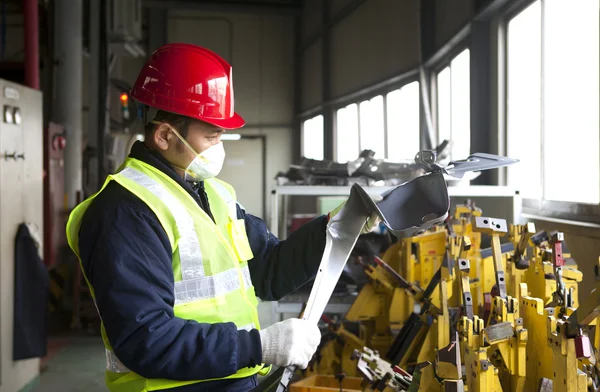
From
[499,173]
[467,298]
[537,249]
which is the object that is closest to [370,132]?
[499,173]

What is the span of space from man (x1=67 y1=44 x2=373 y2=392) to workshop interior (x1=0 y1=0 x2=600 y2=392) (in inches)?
7.4

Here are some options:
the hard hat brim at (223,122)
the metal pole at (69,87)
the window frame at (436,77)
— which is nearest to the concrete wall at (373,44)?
the window frame at (436,77)

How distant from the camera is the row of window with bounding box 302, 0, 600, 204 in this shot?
365 centimetres

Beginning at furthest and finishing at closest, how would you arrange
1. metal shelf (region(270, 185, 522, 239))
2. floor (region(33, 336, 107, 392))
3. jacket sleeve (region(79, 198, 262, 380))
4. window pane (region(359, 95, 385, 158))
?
window pane (region(359, 95, 385, 158)) → floor (region(33, 336, 107, 392)) → metal shelf (region(270, 185, 522, 239)) → jacket sleeve (region(79, 198, 262, 380))

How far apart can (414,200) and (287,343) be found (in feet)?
2.04

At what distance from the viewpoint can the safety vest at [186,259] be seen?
1.55 metres

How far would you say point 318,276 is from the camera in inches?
67.6

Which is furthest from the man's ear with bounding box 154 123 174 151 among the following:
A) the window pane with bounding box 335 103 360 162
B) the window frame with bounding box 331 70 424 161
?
the window pane with bounding box 335 103 360 162

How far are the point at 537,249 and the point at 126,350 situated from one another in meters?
2.04

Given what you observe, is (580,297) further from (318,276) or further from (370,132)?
(370,132)

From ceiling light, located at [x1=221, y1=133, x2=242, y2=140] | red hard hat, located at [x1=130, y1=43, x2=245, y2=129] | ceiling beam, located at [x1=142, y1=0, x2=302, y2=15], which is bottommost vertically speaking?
red hard hat, located at [x1=130, y1=43, x2=245, y2=129]

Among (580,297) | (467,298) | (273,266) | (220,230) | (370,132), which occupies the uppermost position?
(370,132)

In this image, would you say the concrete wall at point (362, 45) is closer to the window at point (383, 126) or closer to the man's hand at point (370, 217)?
the window at point (383, 126)

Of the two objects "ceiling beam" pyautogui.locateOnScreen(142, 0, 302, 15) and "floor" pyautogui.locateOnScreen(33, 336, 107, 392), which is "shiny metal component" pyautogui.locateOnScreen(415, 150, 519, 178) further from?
"ceiling beam" pyautogui.locateOnScreen(142, 0, 302, 15)
